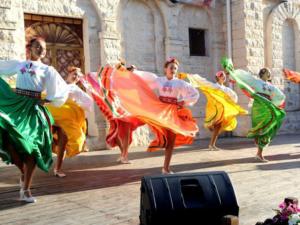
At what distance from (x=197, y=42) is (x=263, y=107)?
5.49 metres

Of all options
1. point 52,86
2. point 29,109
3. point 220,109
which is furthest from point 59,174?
point 220,109

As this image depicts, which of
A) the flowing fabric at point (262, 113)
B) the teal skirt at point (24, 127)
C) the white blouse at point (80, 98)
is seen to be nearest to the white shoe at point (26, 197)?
the teal skirt at point (24, 127)

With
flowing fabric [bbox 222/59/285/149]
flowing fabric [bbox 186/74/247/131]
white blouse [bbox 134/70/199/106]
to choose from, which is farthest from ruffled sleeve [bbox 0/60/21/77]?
flowing fabric [bbox 186/74/247/131]

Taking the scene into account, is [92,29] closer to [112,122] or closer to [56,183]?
[112,122]

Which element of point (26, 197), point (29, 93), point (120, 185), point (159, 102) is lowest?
point (120, 185)

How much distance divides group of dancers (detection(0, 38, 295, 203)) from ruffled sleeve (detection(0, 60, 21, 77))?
0.01 metres

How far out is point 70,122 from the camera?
6336mm

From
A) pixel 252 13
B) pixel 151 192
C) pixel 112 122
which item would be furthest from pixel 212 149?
pixel 151 192

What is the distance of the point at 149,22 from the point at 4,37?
14.0ft

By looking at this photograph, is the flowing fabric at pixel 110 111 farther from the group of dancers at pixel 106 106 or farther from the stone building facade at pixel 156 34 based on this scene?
the stone building facade at pixel 156 34

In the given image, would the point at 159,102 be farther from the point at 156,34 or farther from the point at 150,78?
the point at 156,34

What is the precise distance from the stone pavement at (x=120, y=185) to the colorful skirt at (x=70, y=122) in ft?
1.51

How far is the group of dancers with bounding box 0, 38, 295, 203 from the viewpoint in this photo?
4719 mm

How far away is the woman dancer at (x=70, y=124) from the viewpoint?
6242mm
